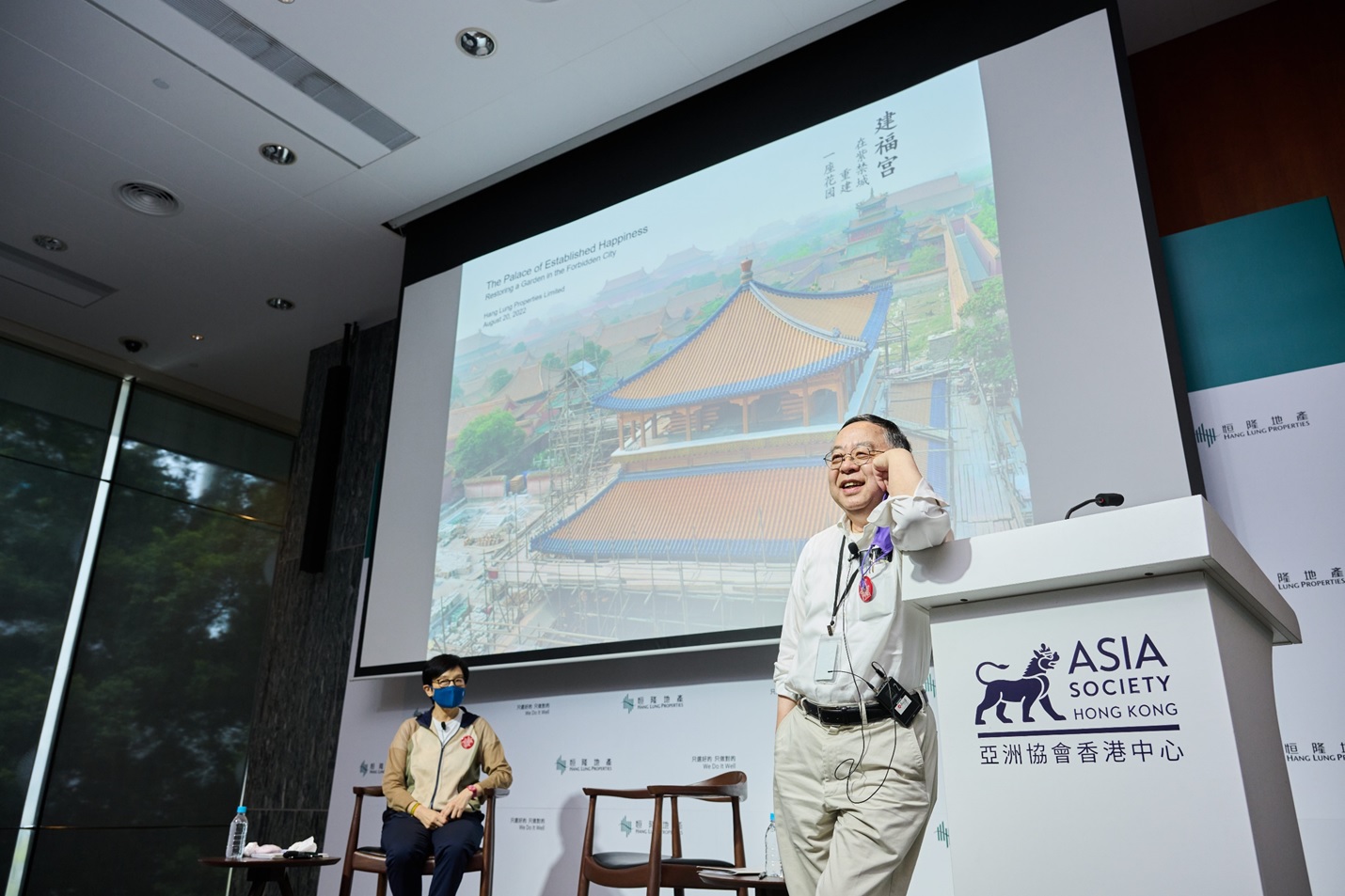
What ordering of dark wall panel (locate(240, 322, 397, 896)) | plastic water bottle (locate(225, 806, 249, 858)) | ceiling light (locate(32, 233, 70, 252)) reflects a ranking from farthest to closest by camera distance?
1. ceiling light (locate(32, 233, 70, 252))
2. dark wall panel (locate(240, 322, 397, 896))
3. plastic water bottle (locate(225, 806, 249, 858))

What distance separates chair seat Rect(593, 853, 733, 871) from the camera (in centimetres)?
289

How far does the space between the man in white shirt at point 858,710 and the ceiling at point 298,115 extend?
2.56m

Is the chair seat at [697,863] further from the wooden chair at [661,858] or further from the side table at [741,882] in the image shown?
the side table at [741,882]

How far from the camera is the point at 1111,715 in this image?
1212mm

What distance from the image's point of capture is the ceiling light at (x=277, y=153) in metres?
4.59

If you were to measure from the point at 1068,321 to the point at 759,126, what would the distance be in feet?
5.41

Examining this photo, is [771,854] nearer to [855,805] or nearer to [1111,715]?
[855,805]

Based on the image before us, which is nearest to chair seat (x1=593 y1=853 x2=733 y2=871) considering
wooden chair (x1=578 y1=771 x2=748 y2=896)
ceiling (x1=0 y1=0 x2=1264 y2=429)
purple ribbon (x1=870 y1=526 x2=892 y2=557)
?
wooden chair (x1=578 y1=771 x2=748 y2=896)

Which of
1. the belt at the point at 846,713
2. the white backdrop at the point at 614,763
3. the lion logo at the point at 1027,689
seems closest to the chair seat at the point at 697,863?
the white backdrop at the point at 614,763

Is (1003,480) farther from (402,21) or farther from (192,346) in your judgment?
(192,346)

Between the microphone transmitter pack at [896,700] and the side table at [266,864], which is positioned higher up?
the microphone transmitter pack at [896,700]

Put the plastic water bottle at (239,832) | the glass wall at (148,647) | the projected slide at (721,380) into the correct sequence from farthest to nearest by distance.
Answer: the glass wall at (148,647), the plastic water bottle at (239,832), the projected slide at (721,380)

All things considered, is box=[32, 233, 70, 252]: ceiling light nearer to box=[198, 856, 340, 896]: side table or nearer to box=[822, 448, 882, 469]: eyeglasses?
box=[198, 856, 340, 896]: side table

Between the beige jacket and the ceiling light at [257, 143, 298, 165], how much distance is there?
2796mm
